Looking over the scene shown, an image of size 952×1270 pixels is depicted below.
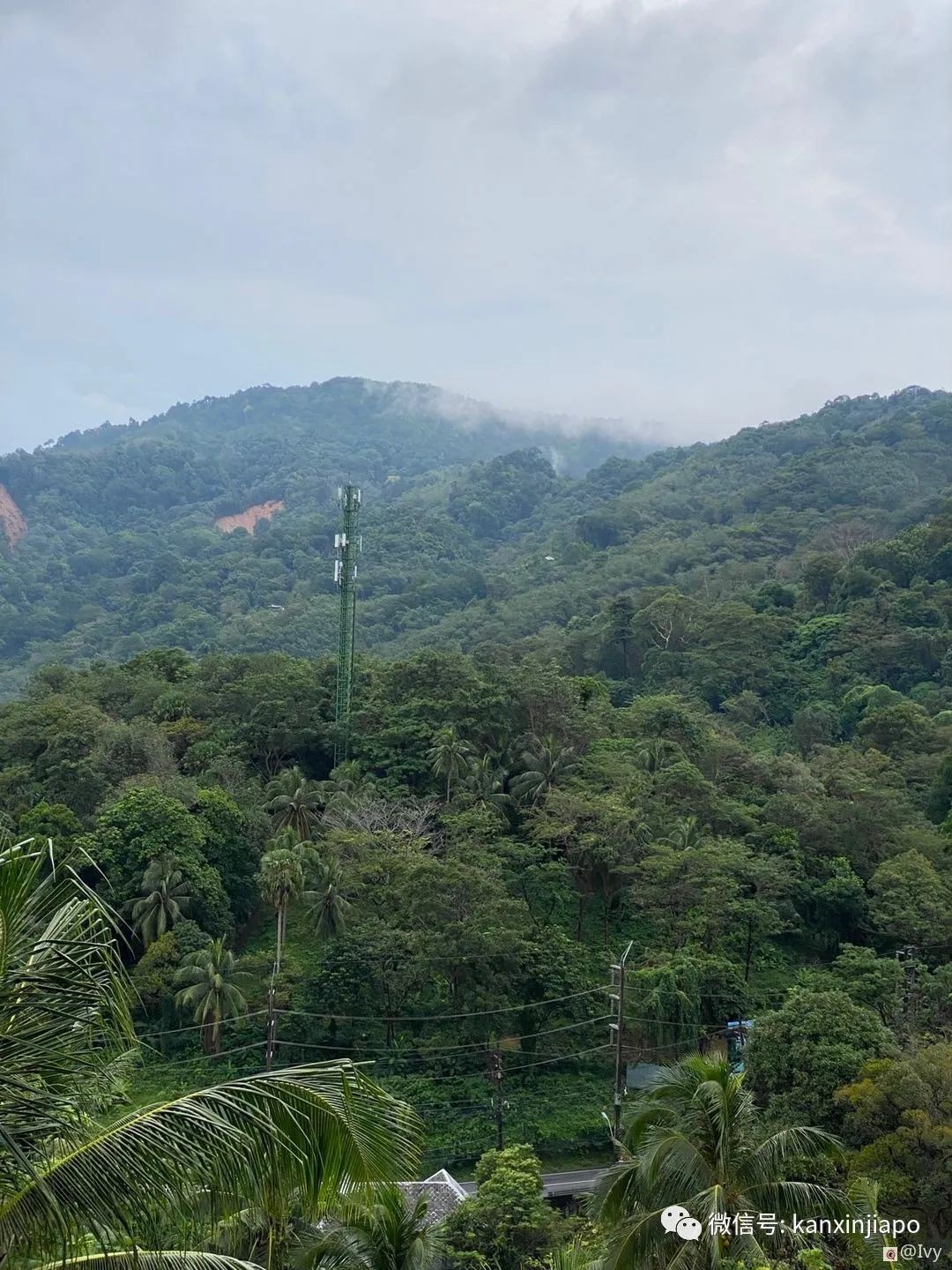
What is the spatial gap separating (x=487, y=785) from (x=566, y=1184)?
1305 centimetres

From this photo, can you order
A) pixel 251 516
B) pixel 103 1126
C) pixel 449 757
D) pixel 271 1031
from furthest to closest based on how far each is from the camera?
1. pixel 251 516
2. pixel 449 757
3. pixel 271 1031
4. pixel 103 1126

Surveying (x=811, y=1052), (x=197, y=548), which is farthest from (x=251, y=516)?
(x=811, y=1052)

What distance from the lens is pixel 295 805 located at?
1284 inches

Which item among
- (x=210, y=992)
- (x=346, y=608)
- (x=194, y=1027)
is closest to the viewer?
(x=210, y=992)

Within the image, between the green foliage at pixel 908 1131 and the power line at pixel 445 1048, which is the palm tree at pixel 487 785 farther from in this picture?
the green foliage at pixel 908 1131

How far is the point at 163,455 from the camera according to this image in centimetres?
16988

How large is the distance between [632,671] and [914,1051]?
39446 millimetres

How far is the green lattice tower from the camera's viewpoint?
37.1 meters

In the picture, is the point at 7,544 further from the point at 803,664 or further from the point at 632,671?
the point at 803,664

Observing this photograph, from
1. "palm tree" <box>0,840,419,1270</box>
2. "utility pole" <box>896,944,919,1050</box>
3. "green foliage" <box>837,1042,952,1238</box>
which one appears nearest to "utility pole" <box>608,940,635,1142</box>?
"utility pole" <box>896,944,919,1050</box>

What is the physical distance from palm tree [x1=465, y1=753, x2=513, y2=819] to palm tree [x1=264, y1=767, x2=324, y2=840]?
14.6 feet

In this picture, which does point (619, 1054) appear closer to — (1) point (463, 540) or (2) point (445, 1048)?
(2) point (445, 1048)

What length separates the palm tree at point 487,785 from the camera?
3397cm

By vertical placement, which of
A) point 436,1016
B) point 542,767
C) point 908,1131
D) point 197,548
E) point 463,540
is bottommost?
point 436,1016
